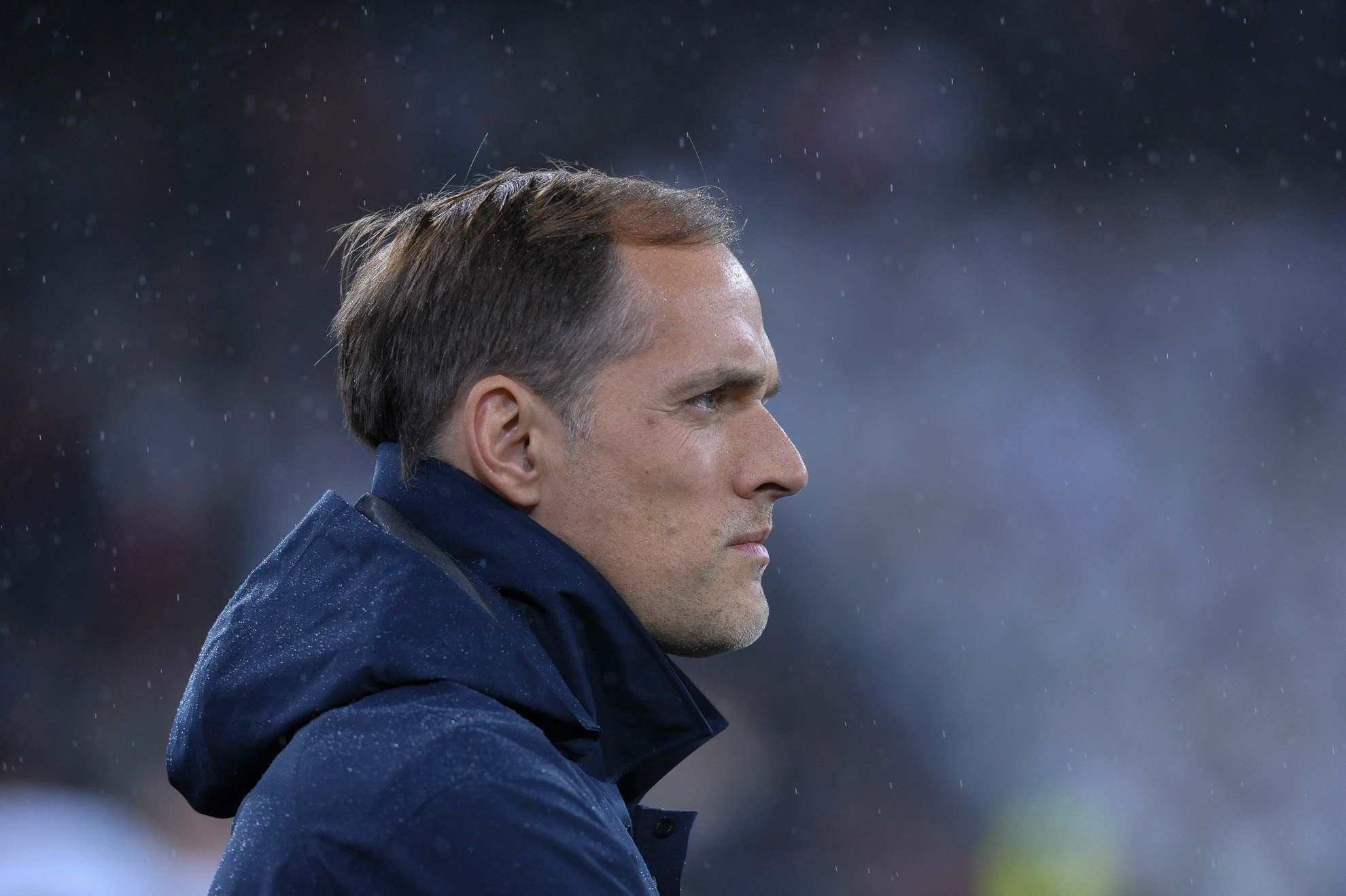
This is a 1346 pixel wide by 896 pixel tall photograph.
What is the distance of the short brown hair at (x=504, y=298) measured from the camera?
4.66ft

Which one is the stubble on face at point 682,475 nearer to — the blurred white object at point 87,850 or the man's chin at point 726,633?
the man's chin at point 726,633

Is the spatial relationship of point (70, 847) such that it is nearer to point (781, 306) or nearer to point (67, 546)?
point (67, 546)

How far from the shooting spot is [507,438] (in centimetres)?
139

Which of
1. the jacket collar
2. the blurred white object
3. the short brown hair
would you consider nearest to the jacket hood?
the jacket collar

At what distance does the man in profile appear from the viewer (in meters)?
0.97

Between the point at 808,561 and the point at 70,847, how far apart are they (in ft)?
11.1

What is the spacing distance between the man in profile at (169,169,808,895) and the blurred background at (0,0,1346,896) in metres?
4.12

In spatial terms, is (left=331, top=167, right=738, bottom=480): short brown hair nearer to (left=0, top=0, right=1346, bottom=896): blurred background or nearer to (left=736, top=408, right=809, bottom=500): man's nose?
(left=736, top=408, right=809, bottom=500): man's nose

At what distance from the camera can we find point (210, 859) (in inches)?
195

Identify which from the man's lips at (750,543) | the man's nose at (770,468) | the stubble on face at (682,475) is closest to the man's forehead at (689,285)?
the stubble on face at (682,475)

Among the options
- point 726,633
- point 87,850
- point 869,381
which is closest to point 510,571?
point 726,633

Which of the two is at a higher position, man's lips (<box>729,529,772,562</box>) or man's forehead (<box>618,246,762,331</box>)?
man's forehead (<box>618,246,762,331</box>)

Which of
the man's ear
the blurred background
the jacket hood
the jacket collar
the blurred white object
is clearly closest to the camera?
the jacket hood

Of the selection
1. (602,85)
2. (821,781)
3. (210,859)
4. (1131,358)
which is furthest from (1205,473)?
(210,859)
